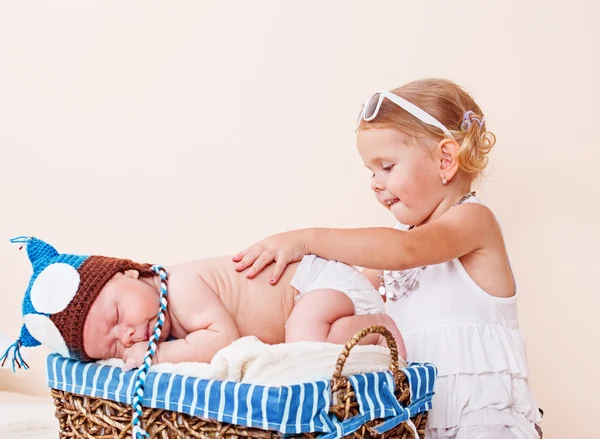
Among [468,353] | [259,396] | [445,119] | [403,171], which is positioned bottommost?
[468,353]

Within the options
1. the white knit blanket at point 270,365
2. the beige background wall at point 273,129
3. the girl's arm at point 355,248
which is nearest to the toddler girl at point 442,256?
the girl's arm at point 355,248

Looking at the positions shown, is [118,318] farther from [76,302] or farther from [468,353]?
[468,353]

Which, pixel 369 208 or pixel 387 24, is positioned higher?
pixel 387 24

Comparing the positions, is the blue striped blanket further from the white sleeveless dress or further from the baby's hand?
the white sleeveless dress

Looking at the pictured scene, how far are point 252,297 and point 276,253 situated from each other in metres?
0.10

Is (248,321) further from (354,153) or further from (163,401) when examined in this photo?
(354,153)

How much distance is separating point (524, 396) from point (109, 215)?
177 centimetres

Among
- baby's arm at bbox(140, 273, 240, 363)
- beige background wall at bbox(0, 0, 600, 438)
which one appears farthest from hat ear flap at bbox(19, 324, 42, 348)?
beige background wall at bbox(0, 0, 600, 438)

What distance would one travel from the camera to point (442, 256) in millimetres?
1537

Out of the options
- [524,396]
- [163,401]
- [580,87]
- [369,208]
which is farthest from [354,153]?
[163,401]

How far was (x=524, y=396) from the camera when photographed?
1.58m

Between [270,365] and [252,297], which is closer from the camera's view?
[270,365]

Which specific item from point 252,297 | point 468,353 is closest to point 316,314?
point 252,297

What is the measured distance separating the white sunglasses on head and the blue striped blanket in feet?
2.12
